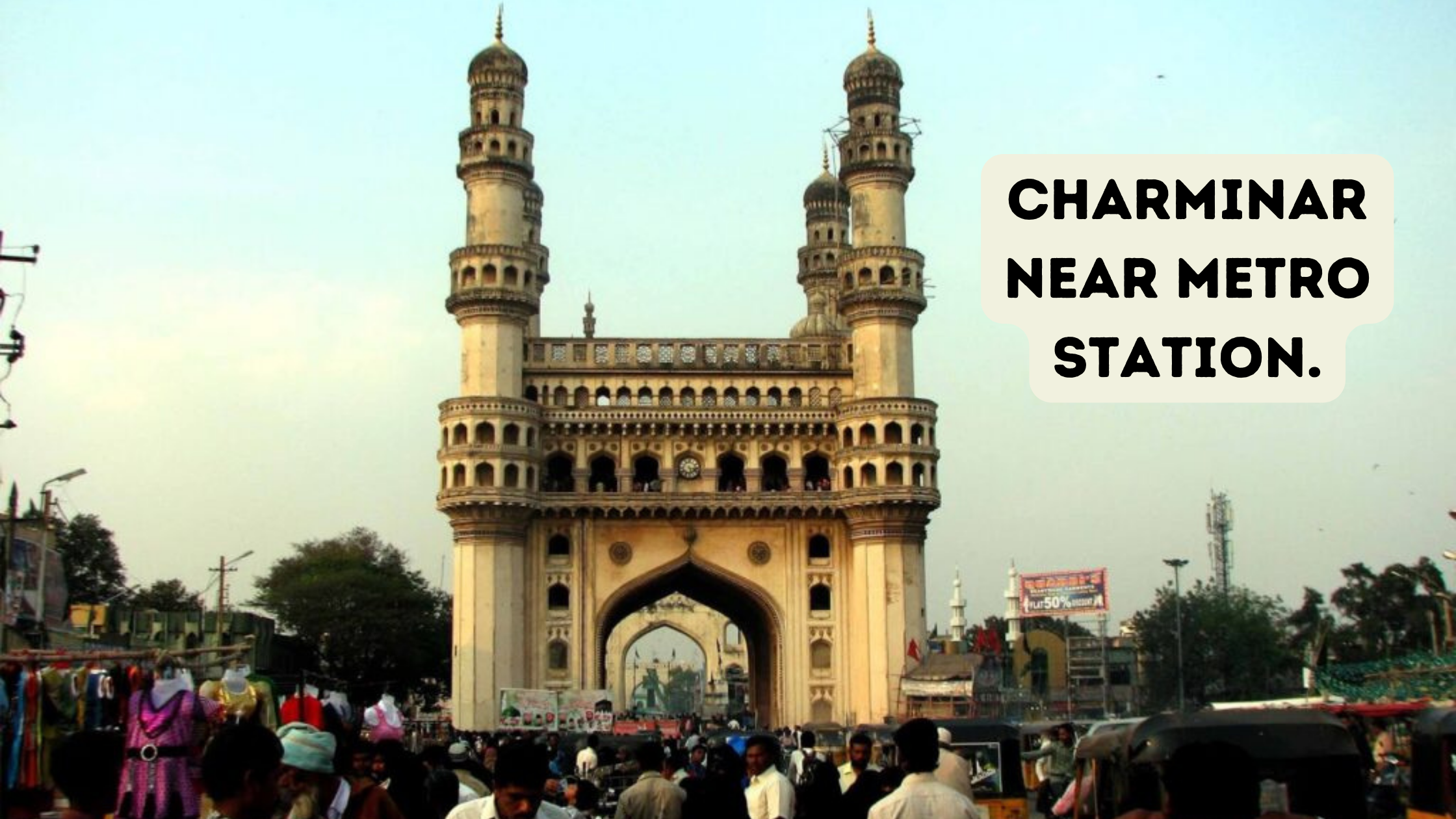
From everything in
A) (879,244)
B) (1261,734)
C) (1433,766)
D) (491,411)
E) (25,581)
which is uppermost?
(879,244)

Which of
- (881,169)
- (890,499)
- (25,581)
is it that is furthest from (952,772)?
(881,169)

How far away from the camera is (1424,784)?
43.9ft

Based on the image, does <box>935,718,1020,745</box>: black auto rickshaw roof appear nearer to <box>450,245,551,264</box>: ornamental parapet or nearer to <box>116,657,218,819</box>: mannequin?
<box>116,657,218,819</box>: mannequin

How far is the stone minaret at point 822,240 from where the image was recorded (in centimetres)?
6369

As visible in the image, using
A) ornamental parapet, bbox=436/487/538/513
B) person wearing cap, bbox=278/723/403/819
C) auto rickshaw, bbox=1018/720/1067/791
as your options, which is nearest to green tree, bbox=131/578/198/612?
ornamental parapet, bbox=436/487/538/513

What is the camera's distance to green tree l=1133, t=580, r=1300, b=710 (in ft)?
213

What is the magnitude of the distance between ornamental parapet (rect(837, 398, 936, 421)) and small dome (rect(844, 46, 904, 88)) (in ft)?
33.0

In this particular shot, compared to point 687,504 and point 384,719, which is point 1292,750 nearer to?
point 384,719

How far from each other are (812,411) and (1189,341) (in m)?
37.5

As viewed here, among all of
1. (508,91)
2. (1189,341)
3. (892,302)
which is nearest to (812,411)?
(892,302)

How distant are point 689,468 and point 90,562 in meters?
24.6

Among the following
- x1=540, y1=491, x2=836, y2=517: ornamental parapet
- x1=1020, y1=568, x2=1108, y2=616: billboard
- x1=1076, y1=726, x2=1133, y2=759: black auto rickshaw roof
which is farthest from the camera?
x1=1020, y1=568, x2=1108, y2=616: billboard

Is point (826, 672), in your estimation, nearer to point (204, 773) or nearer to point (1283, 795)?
point (1283, 795)

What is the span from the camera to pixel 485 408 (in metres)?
49.1
